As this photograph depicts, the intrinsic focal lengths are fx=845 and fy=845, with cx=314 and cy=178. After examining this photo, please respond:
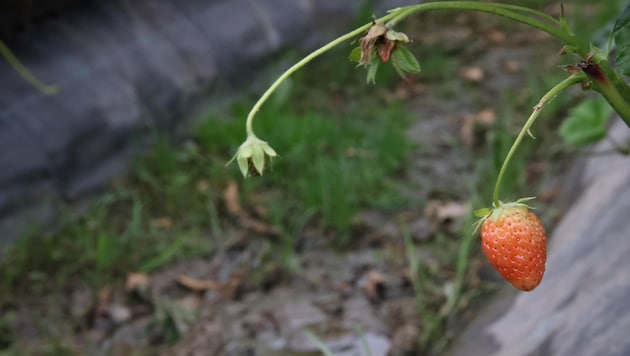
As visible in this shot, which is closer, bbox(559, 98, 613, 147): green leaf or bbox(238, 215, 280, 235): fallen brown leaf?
bbox(559, 98, 613, 147): green leaf

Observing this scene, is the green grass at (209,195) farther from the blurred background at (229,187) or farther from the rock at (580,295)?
the rock at (580,295)

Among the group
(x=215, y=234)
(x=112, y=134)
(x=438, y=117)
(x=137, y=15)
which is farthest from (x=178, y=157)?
(x=438, y=117)

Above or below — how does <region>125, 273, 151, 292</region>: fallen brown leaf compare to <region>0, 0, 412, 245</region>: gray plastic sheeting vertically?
below

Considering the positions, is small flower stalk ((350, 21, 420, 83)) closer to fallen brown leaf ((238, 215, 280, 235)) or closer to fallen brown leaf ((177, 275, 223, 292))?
fallen brown leaf ((177, 275, 223, 292))

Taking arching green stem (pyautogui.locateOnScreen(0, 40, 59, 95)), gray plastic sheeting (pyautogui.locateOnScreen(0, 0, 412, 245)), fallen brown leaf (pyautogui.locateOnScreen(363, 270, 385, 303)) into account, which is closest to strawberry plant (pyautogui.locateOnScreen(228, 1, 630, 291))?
fallen brown leaf (pyautogui.locateOnScreen(363, 270, 385, 303))

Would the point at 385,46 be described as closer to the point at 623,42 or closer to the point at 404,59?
the point at 404,59

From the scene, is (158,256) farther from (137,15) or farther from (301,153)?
(137,15)
